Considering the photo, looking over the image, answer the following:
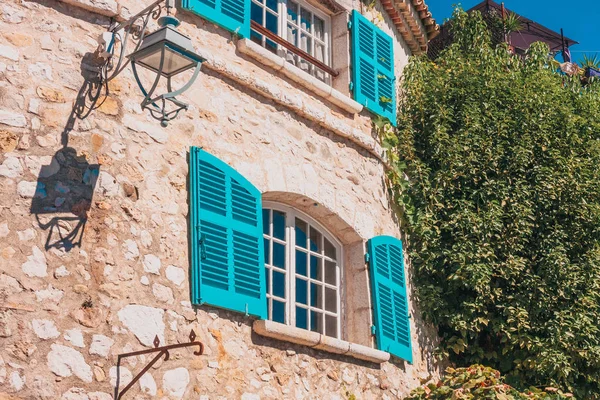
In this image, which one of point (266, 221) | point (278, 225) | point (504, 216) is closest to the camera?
point (266, 221)

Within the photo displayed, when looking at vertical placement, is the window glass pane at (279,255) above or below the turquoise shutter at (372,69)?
below

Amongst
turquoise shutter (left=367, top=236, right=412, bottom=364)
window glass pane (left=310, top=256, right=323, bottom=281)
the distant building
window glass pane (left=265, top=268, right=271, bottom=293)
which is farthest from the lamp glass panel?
the distant building

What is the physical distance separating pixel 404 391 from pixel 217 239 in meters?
2.53

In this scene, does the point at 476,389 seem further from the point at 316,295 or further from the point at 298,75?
Result: the point at 298,75

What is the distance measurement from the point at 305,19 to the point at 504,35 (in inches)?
226

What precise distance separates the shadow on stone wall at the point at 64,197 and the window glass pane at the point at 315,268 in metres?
2.48

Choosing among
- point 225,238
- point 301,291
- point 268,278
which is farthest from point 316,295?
point 225,238

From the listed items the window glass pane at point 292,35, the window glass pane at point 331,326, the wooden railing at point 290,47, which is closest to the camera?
the window glass pane at point 331,326

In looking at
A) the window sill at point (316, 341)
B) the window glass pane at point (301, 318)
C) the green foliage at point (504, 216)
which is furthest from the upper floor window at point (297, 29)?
the window sill at point (316, 341)

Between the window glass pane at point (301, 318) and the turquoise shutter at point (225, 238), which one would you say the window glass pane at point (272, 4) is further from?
the window glass pane at point (301, 318)

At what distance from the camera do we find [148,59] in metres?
6.44

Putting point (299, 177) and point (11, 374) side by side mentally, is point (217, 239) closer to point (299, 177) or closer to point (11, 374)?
point (299, 177)

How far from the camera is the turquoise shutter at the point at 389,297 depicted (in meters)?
8.54

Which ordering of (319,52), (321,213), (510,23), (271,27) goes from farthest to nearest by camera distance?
1. (510,23)
2. (319,52)
3. (271,27)
4. (321,213)
